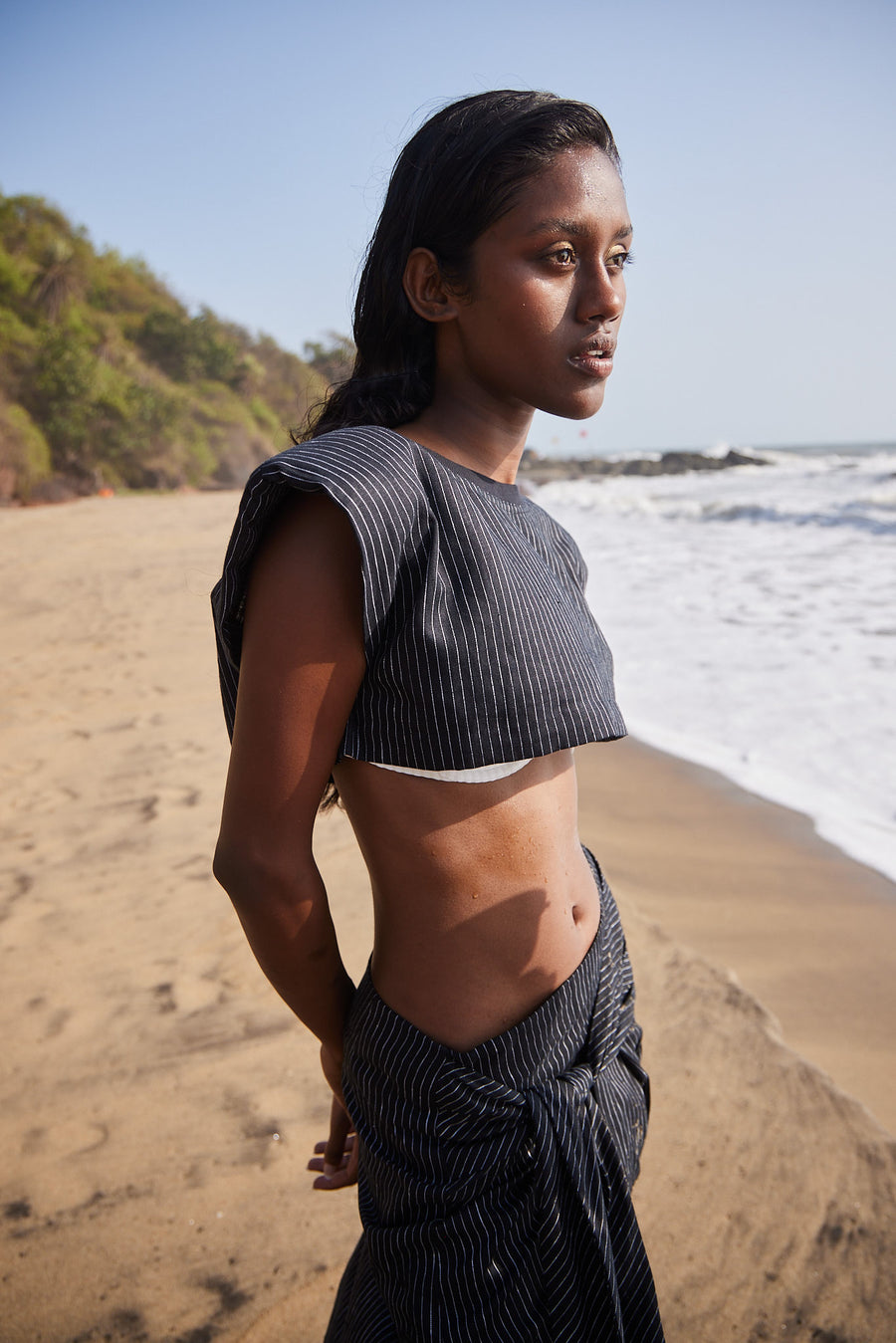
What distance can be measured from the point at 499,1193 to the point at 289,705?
0.55 metres

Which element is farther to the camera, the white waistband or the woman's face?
the woman's face

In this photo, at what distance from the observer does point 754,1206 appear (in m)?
1.84

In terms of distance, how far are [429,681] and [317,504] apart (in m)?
0.20

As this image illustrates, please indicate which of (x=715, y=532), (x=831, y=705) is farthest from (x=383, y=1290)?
(x=715, y=532)

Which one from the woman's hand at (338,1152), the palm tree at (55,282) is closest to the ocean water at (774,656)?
the woman's hand at (338,1152)

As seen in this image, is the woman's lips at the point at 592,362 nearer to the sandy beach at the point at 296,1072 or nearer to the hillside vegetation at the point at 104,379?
the sandy beach at the point at 296,1072

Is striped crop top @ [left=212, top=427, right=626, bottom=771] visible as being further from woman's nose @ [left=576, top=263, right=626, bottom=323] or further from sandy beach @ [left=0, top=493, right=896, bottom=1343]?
sandy beach @ [left=0, top=493, right=896, bottom=1343]

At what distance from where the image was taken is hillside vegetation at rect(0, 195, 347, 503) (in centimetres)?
2116

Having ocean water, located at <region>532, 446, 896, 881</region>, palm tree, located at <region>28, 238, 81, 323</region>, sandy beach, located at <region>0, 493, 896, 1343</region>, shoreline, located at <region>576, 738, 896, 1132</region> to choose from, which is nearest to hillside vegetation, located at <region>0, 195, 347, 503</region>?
palm tree, located at <region>28, 238, 81, 323</region>

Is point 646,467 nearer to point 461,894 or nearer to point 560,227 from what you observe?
point 560,227

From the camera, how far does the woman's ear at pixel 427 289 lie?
107 centimetres

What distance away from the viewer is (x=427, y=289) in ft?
3.56

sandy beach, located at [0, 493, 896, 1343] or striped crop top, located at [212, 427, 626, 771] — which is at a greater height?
striped crop top, located at [212, 427, 626, 771]

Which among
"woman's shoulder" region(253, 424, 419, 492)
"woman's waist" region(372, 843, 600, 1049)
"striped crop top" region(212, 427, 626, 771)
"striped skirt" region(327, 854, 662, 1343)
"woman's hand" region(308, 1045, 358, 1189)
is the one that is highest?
"woman's shoulder" region(253, 424, 419, 492)
